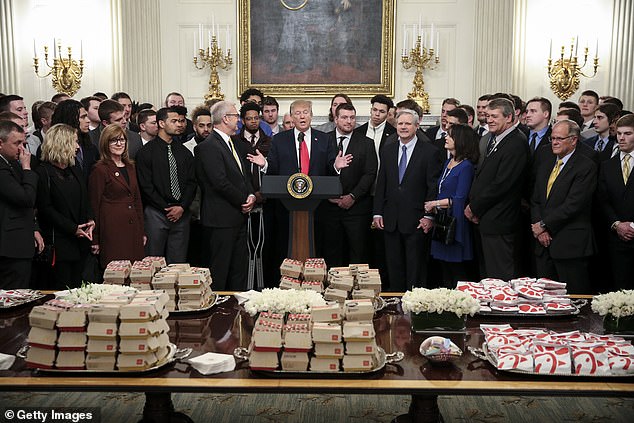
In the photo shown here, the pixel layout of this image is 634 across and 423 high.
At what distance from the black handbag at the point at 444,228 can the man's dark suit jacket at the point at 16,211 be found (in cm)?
312

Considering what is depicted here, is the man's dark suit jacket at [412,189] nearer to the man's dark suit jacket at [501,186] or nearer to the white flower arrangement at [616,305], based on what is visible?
the man's dark suit jacket at [501,186]

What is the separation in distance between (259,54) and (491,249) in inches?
226

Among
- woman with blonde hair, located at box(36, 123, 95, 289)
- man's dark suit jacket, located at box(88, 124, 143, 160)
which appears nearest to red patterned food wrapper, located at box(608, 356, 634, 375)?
woman with blonde hair, located at box(36, 123, 95, 289)

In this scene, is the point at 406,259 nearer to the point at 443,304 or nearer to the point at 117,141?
the point at 117,141

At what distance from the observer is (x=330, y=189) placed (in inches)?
228

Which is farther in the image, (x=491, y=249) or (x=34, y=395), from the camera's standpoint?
(x=491, y=249)

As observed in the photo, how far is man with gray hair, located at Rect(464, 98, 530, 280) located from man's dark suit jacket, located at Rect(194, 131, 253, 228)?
191cm

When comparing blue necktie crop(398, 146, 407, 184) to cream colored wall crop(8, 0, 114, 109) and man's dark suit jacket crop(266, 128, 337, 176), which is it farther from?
cream colored wall crop(8, 0, 114, 109)

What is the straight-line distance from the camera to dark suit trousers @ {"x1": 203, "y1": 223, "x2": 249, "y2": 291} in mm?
6477

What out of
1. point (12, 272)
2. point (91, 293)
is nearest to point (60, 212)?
point (12, 272)

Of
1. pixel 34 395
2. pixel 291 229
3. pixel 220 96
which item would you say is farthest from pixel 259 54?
pixel 34 395

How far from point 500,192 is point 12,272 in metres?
3.72

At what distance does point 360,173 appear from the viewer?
7035 mm

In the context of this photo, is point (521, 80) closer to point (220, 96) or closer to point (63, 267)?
point (220, 96)
